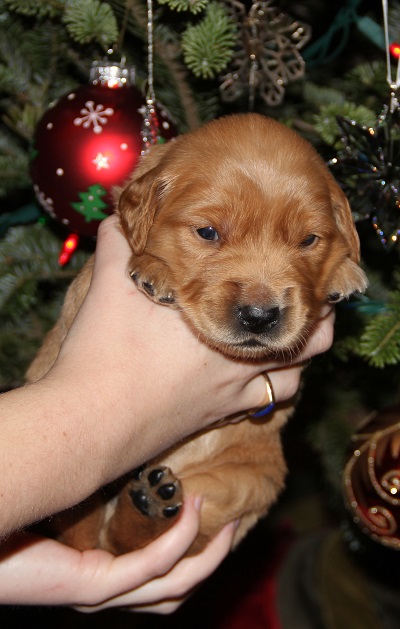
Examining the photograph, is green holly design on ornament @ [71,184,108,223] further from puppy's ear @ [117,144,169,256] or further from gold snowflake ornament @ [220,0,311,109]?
gold snowflake ornament @ [220,0,311,109]

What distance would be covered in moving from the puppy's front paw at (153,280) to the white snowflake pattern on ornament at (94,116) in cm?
47

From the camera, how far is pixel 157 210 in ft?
8.18

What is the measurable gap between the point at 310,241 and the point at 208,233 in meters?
0.35

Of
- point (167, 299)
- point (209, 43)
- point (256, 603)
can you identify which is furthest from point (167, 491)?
point (256, 603)

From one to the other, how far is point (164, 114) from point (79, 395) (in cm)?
115

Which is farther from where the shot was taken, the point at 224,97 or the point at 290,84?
the point at 290,84

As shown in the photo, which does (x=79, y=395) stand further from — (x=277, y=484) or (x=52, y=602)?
(x=277, y=484)

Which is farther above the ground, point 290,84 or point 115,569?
point 290,84

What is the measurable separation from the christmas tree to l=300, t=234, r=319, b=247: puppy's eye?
0.75 ft

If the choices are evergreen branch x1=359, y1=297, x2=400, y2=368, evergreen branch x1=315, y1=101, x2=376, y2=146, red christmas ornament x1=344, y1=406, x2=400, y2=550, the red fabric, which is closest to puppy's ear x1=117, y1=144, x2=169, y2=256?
evergreen branch x1=315, y1=101, x2=376, y2=146

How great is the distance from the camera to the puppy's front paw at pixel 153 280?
242 centimetres

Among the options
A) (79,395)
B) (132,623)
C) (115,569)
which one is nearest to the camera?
(79,395)

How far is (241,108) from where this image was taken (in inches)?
124

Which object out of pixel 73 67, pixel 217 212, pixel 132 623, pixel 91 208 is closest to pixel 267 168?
pixel 217 212
